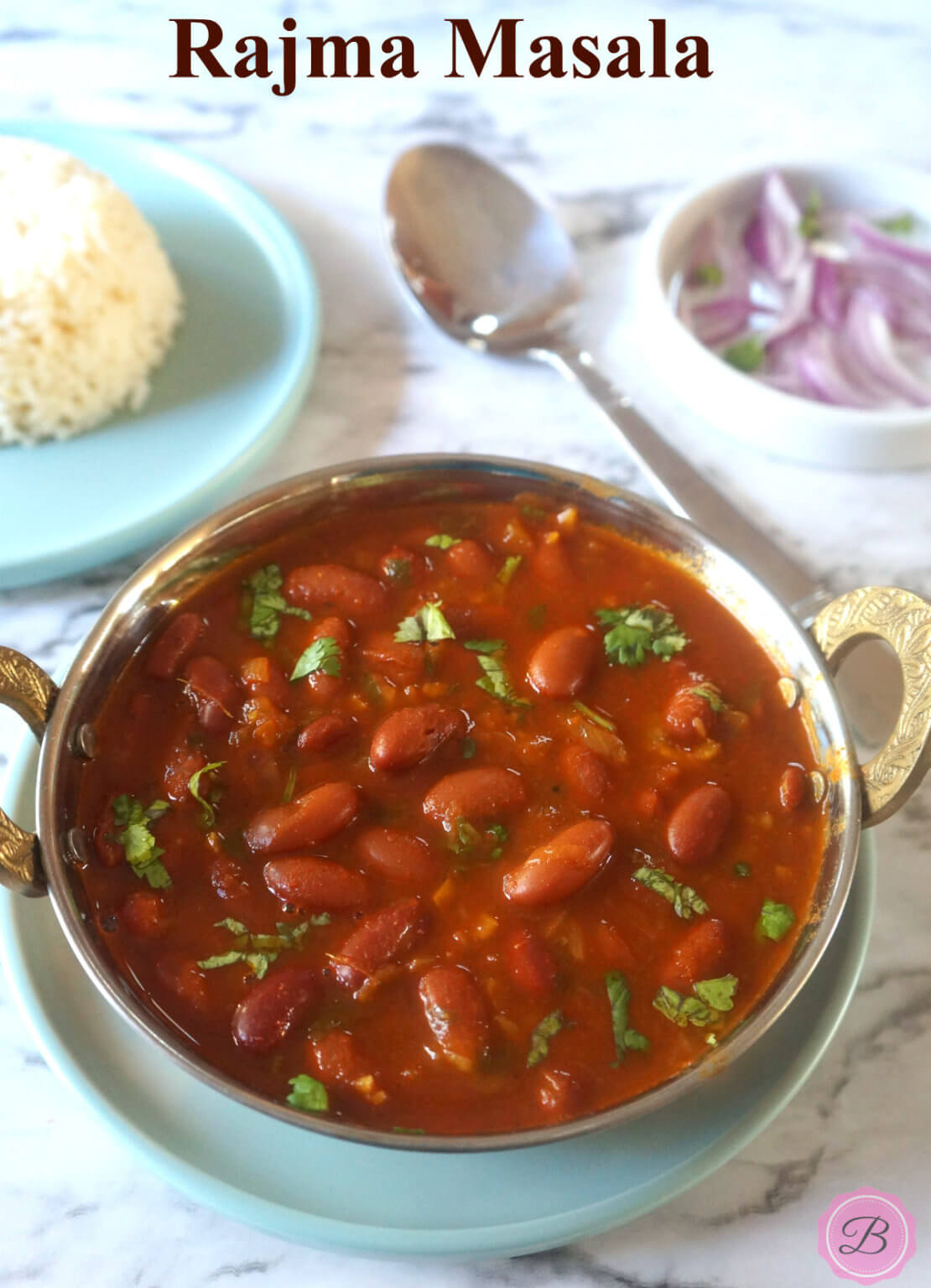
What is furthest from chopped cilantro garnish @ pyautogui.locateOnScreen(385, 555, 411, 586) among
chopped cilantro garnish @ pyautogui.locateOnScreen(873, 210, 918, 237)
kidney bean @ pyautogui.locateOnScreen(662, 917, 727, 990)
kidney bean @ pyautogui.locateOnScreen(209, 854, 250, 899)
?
chopped cilantro garnish @ pyautogui.locateOnScreen(873, 210, 918, 237)

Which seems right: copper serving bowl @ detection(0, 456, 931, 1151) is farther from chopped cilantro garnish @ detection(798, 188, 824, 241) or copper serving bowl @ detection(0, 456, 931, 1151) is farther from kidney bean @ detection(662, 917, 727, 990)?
chopped cilantro garnish @ detection(798, 188, 824, 241)

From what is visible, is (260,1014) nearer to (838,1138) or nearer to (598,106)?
(838,1138)

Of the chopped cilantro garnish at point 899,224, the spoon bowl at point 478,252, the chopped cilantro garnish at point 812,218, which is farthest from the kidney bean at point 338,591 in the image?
the chopped cilantro garnish at point 899,224

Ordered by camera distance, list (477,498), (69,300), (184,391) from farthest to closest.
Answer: (184,391)
(69,300)
(477,498)

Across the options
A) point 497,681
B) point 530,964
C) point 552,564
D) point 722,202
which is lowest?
point 530,964

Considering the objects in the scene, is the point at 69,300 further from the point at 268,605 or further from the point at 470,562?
the point at 470,562

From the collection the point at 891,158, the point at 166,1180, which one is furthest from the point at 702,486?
the point at 166,1180

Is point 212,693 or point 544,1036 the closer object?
point 544,1036

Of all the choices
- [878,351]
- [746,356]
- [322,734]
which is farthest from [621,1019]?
[878,351]
